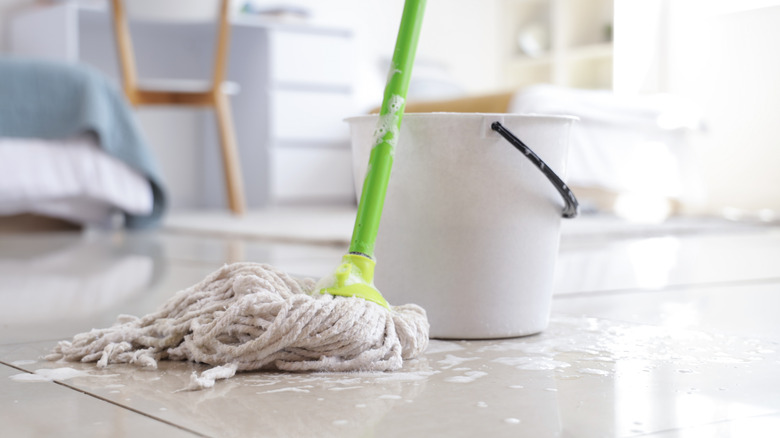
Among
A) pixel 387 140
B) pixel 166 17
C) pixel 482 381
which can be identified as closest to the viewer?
pixel 482 381

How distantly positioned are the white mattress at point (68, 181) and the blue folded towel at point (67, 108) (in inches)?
1.2

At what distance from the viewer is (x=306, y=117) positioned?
14.2ft

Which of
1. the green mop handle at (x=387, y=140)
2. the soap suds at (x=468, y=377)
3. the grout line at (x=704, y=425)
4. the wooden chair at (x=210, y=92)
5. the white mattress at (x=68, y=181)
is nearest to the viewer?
the grout line at (x=704, y=425)

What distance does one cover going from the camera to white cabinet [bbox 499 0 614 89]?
17.5ft

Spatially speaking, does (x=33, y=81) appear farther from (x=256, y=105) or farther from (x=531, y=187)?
(x=531, y=187)

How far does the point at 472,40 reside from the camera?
5.89m

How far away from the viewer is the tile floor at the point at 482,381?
555 mm

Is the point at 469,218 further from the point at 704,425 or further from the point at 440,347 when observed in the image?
the point at 704,425

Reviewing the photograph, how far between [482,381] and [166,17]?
3245 millimetres

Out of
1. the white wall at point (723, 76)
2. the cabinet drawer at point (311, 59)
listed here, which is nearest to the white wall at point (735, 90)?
the white wall at point (723, 76)

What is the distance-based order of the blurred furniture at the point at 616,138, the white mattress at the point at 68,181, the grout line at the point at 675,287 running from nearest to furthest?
the grout line at the point at 675,287, the white mattress at the point at 68,181, the blurred furniture at the point at 616,138

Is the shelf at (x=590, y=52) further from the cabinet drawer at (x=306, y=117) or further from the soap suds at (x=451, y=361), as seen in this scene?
the soap suds at (x=451, y=361)

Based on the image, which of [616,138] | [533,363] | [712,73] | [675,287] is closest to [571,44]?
[712,73]

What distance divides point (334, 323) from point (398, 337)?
0.08m
